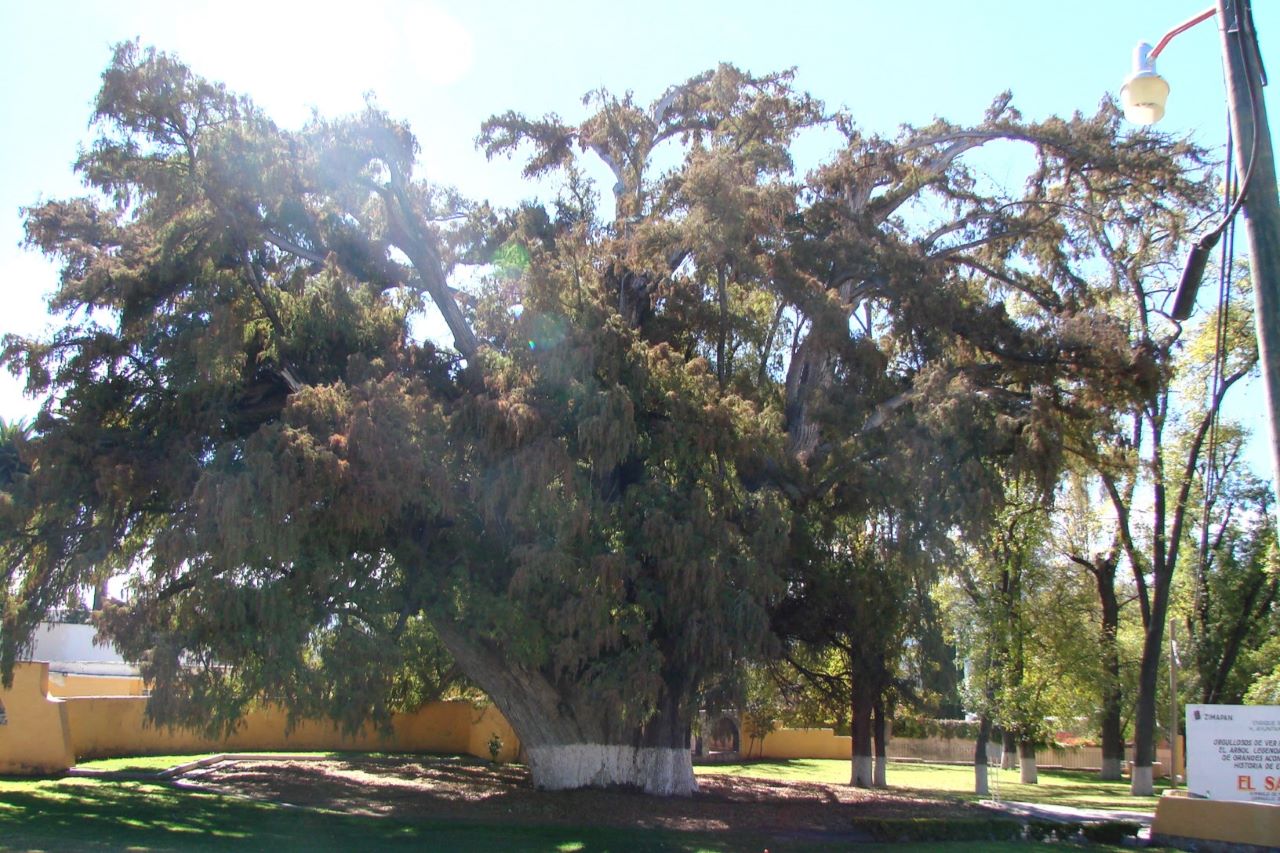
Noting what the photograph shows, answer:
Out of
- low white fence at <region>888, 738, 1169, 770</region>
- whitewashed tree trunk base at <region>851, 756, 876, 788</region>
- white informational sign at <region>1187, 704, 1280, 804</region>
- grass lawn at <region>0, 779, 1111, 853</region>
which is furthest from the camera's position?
low white fence at <region>888, 738, 1169, 770</region>

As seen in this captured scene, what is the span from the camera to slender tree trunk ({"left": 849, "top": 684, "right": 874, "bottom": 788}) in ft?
81.9

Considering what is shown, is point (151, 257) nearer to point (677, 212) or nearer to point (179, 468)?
point (179, 468)

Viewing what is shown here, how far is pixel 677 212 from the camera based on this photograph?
21141mm

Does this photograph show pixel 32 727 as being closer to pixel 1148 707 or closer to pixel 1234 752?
pixel 1234 752

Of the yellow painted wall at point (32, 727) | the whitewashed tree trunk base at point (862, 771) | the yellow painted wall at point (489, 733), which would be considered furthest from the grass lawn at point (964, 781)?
the yellow painted wall at point (32, 727)

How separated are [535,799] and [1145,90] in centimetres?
1507

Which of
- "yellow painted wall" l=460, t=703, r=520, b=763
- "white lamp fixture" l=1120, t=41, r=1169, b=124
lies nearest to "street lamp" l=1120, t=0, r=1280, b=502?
"white lamp fixture" l=1120, t=41, r=1169, b=124

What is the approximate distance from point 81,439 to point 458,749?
1955 cm

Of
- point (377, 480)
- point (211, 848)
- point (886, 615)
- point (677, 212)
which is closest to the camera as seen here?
point (211, 848)

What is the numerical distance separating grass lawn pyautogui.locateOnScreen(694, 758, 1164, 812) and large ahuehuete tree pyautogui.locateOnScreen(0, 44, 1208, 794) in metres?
10.5

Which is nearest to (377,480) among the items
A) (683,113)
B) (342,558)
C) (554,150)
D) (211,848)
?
(342,558)

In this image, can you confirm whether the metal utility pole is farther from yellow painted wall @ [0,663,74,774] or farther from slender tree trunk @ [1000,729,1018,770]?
slender tree trunk @ [1000,729,1018,770]

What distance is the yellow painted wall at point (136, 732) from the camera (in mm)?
20116

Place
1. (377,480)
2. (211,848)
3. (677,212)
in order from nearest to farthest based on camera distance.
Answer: (211,848) → (377,480) → (677,212)
